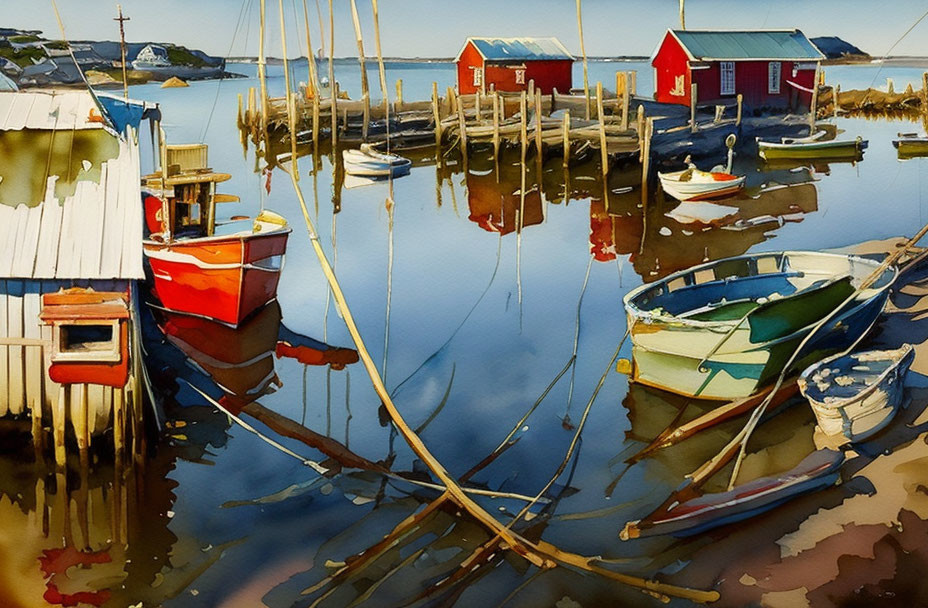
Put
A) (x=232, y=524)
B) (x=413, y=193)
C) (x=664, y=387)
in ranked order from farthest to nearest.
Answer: (x=413, y=193), (x=664, y=387), (x=232, y=524)

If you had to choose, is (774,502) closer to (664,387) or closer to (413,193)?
(664,387)

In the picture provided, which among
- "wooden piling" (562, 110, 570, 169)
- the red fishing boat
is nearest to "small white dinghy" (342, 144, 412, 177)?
"wooden piling" (562, 110, 570, 169)

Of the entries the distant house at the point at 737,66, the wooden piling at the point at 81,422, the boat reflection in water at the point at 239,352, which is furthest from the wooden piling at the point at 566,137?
the wooden piling at the point at 81,422

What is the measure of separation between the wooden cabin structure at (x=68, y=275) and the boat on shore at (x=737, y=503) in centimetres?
447

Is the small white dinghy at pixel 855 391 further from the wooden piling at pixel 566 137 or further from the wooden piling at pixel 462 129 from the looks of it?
the wooden piling at pixel 462 129

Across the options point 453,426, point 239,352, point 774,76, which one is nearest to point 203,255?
point 239,352

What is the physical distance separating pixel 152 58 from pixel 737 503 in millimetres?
24059

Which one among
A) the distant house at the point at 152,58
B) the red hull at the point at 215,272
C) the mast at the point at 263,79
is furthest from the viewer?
the distant house at the point at 152,58

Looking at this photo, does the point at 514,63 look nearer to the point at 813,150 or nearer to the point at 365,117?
the point at 365,117

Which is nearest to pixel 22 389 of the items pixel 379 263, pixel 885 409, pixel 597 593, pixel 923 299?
pixel 597 593

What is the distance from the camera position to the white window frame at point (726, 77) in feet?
94.7

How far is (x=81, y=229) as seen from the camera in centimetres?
731

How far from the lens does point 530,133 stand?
25.5 m

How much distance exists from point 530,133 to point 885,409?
19.1 metres
